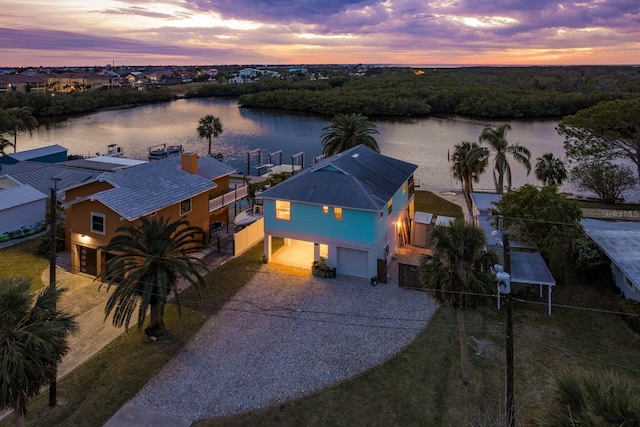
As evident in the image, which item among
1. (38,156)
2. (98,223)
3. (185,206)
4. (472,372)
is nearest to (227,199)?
(185,206)

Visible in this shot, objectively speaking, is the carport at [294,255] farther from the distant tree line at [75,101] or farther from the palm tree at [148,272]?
the distant tree line at [75,101]

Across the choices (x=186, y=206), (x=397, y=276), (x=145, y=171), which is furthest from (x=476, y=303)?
(x=145, y=171)

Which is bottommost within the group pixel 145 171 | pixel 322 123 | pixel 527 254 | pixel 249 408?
pixel 249 408

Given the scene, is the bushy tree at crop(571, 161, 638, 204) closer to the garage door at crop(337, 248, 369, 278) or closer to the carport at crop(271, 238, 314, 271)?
the garage door at crop(337, 248, 369, 278)

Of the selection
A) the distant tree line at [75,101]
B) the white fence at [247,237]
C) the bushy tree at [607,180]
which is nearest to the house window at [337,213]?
the white fence at [247,237]

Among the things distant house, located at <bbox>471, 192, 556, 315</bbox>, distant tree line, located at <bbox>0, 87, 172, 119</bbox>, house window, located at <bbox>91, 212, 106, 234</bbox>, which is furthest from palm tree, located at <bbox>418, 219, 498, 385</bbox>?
distant tree line, located at <bbox>0, 87, 172, 119</bbox>

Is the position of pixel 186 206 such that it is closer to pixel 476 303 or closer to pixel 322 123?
pixel 476 303

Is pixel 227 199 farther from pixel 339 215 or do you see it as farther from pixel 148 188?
pixel 339 215
